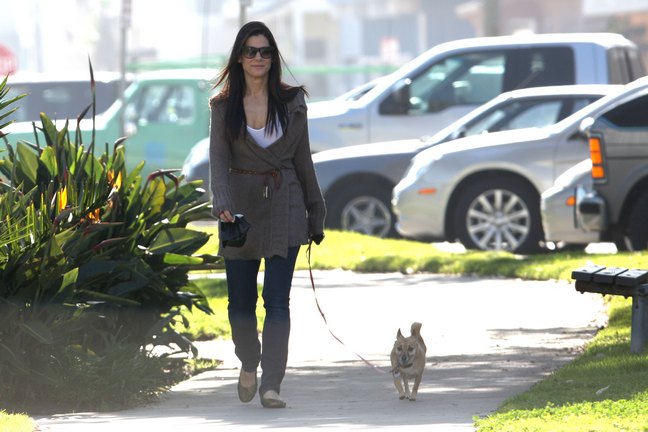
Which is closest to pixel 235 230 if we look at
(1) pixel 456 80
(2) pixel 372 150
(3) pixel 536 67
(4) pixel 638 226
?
(4) pixel 638 226

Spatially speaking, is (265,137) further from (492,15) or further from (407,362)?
(492,15)

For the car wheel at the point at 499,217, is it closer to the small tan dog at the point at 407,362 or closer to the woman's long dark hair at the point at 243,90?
the small tan dog at the point at 407,362

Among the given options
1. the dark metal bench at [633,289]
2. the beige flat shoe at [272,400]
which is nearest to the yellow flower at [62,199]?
the beige flat shoe at [272,400]

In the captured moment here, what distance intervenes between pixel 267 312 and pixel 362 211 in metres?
9.75

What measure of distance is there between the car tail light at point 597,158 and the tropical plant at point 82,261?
5.12 metres

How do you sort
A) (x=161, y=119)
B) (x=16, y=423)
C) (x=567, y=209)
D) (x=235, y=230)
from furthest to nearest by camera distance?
(x=161, y=119) → (x=567, y=209) → (x=235, y=230) → (x=16, y=423)

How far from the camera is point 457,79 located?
19297 mm

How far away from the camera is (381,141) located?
19375 mm

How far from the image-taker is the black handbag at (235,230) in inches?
294

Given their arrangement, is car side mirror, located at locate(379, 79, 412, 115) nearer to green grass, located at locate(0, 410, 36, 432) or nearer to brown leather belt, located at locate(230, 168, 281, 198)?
brown leather belt, located at locate(230, 168, 281, 198)

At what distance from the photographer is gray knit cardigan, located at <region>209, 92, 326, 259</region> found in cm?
761

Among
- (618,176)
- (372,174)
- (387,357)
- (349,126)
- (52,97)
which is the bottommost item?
(387,357)

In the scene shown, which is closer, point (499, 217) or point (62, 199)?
Answer: point (62, 199)

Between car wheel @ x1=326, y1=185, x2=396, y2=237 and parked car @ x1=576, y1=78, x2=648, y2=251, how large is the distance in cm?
368
